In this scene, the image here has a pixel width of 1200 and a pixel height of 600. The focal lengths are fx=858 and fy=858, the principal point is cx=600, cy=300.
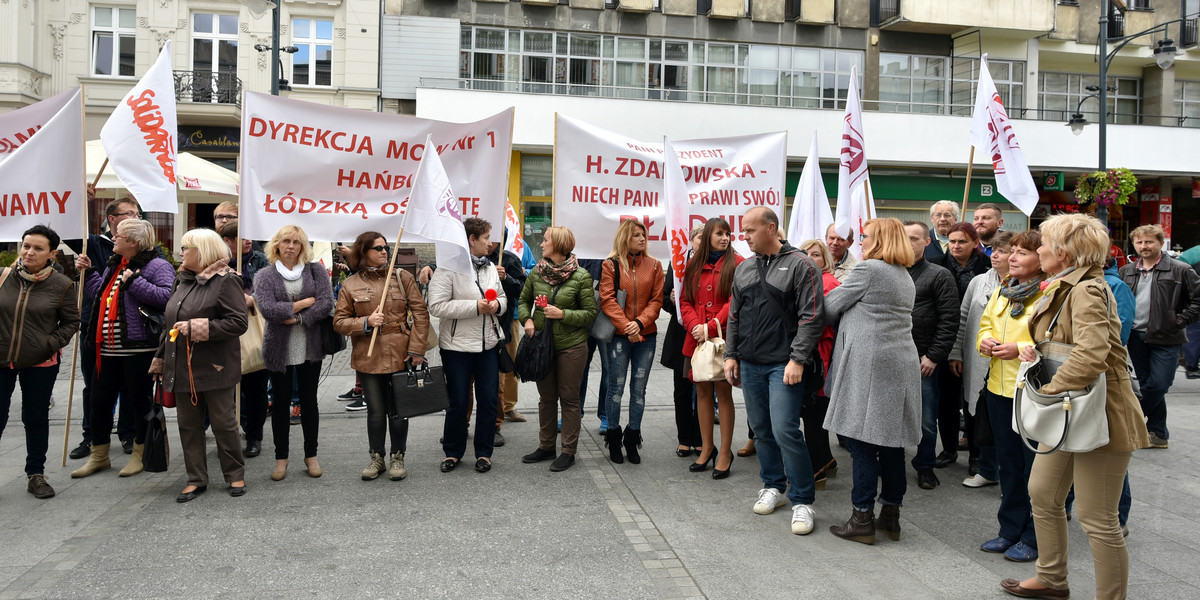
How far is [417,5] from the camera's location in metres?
23.9

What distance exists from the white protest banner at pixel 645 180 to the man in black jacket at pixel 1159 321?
332 centimetres

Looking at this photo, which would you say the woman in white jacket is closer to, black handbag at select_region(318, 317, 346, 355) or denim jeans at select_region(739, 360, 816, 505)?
black handbag at select_region(318, 317, 346, 355)

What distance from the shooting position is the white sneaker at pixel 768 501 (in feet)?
18.0

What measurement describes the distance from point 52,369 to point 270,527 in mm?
2176

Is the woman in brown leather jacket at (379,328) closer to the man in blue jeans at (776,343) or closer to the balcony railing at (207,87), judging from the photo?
the man in blue jeans at (776,343)

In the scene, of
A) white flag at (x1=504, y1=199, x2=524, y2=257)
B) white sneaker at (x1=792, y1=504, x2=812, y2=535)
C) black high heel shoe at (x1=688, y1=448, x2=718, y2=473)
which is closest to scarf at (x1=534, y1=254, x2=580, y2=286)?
black high heel shoe at (x1=688, y1=448, x2=718, y2=473)

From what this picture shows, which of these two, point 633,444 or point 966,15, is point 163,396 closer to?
point 633,444

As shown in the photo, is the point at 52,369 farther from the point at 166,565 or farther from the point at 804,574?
the point at 804,574

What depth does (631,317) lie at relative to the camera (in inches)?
263

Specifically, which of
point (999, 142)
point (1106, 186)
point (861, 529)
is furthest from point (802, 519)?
point (1106, 186)

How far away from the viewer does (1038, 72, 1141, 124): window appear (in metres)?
28.2

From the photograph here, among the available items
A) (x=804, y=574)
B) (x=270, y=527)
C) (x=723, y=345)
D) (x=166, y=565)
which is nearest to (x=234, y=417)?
(x=270, y=527)

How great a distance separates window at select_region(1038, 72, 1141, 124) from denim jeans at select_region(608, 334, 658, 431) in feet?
84.5

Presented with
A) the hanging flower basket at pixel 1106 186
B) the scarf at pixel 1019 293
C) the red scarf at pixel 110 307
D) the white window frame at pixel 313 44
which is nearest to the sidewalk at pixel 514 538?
the red scarf at pixel 110 307
